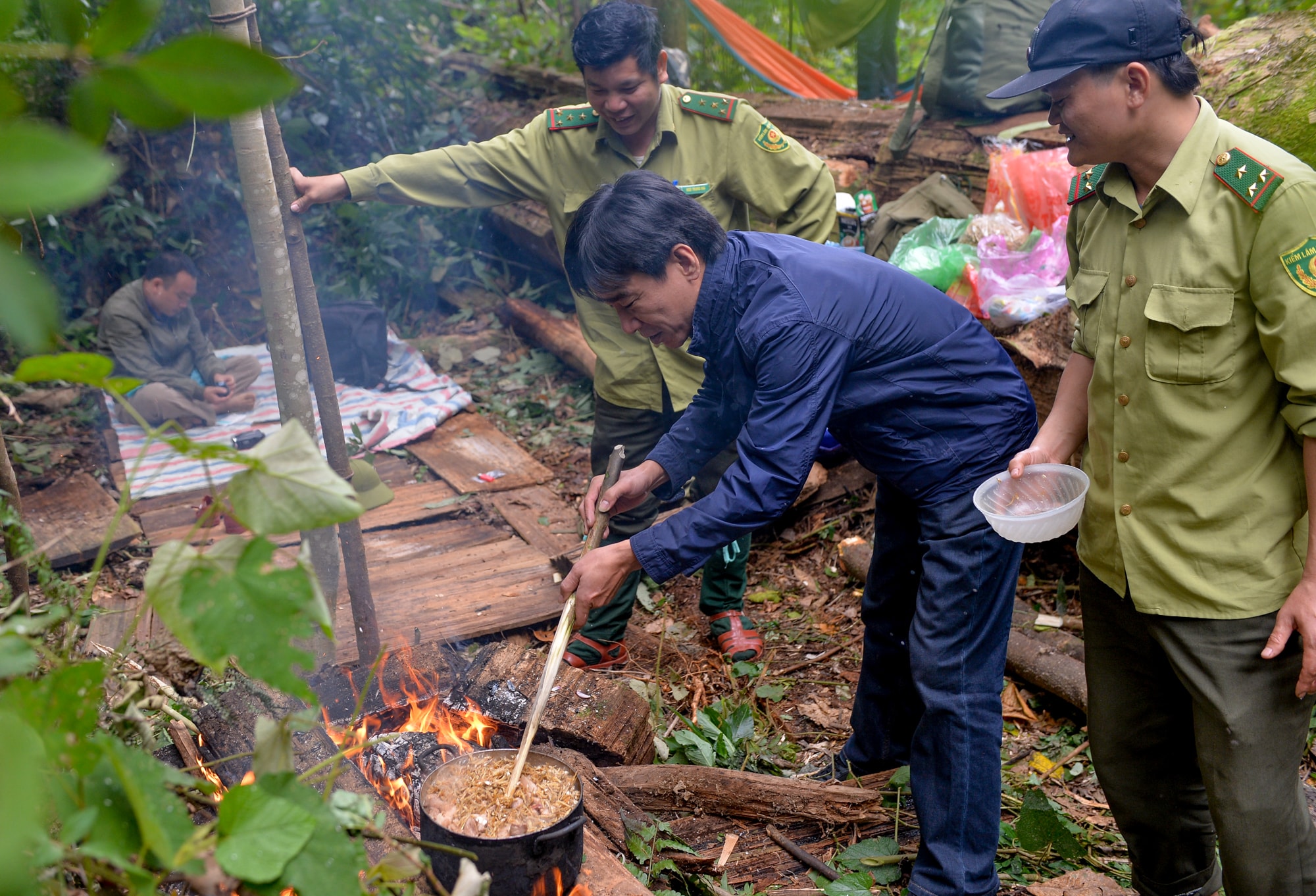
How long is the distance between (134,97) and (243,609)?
19.8 inches

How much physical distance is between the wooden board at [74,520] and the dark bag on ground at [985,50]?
5492 mm

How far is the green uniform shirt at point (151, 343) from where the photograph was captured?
274 inches

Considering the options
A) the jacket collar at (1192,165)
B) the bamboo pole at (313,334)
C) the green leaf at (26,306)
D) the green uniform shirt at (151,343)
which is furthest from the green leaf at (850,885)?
the green uniform shirt at (151,343)

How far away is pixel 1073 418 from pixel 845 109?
5.10 meters

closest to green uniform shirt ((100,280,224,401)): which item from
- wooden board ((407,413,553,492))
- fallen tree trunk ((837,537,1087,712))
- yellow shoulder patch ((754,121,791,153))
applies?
wooden board ((407,413,553,492))

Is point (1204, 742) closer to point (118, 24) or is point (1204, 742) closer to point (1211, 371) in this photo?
point (1211, 371)

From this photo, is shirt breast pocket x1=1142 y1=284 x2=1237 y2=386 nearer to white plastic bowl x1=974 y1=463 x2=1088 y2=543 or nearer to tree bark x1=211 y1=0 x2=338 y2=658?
white plastic bowl x1=974 y1=463 x2=1088 y2=543

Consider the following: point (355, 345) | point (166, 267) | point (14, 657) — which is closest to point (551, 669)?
point (14, 657)

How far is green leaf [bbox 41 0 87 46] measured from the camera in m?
0.66

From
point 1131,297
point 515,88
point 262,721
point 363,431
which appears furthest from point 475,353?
point 262,721

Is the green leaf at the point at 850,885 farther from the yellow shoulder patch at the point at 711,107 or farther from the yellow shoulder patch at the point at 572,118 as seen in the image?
the yellow shoulder patch at the point at 572,118

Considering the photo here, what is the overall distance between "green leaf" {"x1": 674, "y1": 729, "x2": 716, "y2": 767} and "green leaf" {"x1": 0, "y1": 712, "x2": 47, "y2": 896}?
2.92 metres

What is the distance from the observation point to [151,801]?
0.90 meters

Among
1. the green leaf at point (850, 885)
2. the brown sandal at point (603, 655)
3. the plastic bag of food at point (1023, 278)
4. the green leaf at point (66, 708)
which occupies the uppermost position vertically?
the green leaf at point (66, 708)
